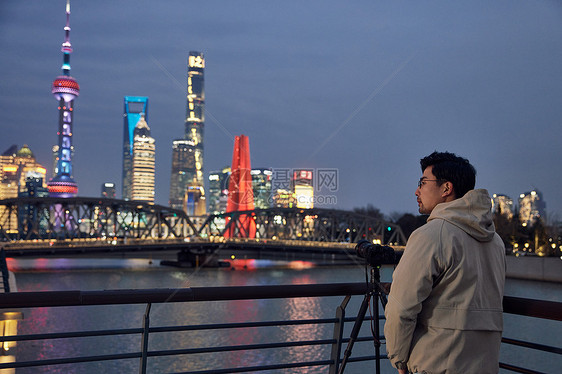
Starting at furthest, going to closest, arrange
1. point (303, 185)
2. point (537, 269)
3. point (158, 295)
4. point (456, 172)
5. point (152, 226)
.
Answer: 1. point (303, 185)
2. point (152, 226)
3. point (537, 269)
4. point (158, 295)
5. point (456, 172)

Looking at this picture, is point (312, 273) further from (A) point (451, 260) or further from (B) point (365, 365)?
(A) point (451, 260)

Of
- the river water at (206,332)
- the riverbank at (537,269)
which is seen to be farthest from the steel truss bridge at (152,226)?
the river water at (206,332)

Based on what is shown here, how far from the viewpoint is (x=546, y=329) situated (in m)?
29.9

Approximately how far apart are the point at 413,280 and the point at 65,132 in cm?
19127

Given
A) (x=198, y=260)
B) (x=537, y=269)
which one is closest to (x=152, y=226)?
(x=198, y=260)

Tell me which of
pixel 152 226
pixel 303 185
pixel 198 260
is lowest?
pixel 198 260

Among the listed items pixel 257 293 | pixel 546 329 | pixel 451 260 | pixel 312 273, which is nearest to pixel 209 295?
pixel 257 293

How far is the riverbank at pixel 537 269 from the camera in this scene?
54.2m

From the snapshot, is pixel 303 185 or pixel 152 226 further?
pixel 303 185

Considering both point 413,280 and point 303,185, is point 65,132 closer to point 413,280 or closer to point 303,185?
point 303,185

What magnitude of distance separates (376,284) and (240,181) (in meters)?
111

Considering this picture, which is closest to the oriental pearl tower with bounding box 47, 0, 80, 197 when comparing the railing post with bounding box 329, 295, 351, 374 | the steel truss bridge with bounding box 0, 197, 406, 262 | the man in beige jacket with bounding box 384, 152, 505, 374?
the steel truss bridge with bounding box 0, 197, 406, 262

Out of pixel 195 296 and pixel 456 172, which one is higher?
pixel 456 172

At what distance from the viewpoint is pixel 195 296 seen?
399cm
